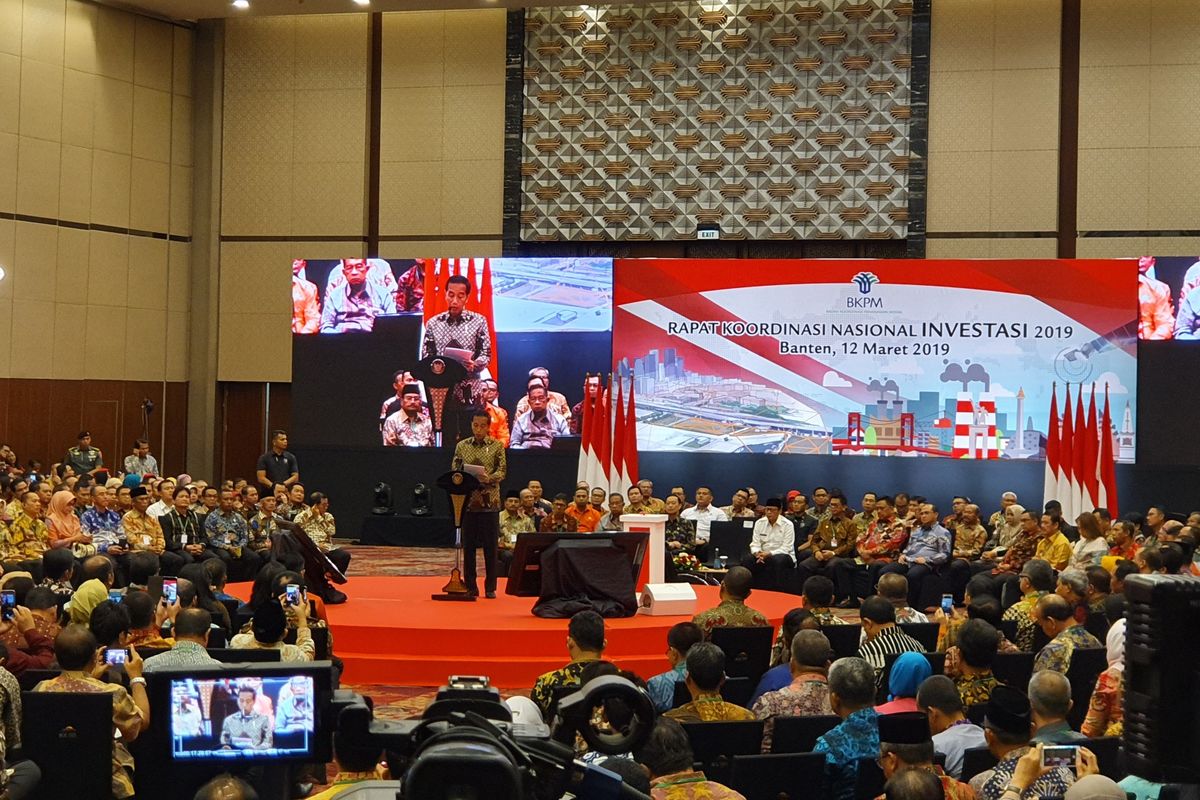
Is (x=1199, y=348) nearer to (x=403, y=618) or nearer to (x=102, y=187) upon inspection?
(x=403, y=618)

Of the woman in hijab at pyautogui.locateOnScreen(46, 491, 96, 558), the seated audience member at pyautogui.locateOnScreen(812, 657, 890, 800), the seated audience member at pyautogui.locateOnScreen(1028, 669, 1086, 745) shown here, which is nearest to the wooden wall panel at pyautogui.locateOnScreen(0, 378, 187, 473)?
the woman in hijab at pyautogui.locateOnScreen(46, 491, 96, 558)

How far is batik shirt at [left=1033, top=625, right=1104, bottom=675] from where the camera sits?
20.2ft

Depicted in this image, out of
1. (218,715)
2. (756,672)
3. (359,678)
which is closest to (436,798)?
(218,715)

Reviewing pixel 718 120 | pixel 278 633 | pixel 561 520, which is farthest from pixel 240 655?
pixel 718 120

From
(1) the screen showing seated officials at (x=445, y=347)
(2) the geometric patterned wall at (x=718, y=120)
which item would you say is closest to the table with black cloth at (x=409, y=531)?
(1) the screen showing seated officials at (x=445, y=347)

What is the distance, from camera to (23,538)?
10.8 metres

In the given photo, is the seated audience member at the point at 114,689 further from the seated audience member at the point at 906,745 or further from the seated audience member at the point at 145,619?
the seated audience member at the point at 906,745

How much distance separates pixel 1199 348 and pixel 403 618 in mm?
9009

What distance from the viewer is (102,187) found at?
1816cm

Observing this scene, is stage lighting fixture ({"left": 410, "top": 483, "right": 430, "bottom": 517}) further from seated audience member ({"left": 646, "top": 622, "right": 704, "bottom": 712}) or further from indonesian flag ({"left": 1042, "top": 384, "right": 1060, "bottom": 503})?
seated audience member ({"left": 646, "top": 622, "right": 704, "bottom": 712})

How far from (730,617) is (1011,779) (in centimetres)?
366

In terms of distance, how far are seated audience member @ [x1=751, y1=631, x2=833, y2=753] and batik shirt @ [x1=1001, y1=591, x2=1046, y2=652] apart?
1.99 m

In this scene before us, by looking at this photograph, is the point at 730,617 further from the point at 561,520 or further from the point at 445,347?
the point at 445,347

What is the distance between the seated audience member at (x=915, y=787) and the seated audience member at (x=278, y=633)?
289 centimetres
